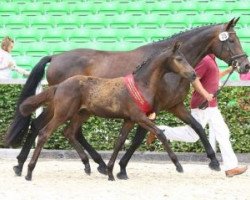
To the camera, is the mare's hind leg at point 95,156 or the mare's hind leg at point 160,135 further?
the mare's hind leg at point 95,156

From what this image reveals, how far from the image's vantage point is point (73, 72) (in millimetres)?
10062

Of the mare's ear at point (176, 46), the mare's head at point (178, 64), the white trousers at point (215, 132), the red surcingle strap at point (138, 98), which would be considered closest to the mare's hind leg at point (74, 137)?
the red surcingle strap at point (138, 98)

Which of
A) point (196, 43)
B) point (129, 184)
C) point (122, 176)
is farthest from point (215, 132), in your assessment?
point (129, 184)

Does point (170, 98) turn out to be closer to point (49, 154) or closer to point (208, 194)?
point (208, 194)

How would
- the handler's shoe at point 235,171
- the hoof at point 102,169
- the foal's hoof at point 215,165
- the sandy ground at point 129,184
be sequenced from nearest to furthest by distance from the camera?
1. the sandy ground at point 129,184
2. the handler's shoe at point 235,171
3. the foal's hoof at point 215,165
4. the hoof at point 102,169

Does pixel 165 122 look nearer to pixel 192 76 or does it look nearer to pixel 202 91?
pixel 202 91

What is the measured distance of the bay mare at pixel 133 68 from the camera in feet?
30.0

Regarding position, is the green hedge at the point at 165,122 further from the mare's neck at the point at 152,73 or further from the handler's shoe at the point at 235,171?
the mare's neck at the point at 152,73

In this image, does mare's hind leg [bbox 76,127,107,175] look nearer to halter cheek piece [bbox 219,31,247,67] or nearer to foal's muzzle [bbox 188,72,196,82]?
foal's muzzle [bbox 188,72,196,82]

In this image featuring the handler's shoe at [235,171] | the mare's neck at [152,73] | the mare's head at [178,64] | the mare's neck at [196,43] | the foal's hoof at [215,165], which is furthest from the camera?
the mare's neck at [196,43]

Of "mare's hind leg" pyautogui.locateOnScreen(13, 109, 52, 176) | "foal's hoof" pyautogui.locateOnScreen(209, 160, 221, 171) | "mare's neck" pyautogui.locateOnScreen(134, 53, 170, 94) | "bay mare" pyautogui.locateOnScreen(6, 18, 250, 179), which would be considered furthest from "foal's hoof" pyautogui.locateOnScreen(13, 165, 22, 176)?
"foal's hoof" pyautogui.locateOnScreen(209, 160, 221, 171)

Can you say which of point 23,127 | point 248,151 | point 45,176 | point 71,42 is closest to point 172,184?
point 45,176

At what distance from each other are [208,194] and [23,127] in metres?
3.12

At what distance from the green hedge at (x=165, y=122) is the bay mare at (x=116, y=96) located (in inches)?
99.5
